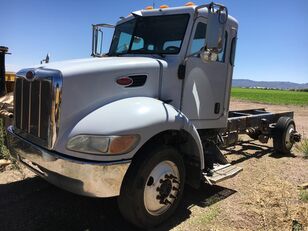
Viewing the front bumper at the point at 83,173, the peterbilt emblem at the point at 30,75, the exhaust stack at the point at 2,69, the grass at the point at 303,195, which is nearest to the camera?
the front bumper at the point at 83,173

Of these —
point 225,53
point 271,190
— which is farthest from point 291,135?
point 225,53

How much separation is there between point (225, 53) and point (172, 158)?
231 cm

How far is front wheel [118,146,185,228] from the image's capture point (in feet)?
11.8

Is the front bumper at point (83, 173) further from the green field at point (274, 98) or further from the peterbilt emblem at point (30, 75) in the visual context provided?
the green field at point (274, 98)

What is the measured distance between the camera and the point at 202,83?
5020mm

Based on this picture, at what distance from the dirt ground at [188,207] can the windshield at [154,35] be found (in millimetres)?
2174

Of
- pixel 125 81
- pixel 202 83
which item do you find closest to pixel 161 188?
pixel 125 81

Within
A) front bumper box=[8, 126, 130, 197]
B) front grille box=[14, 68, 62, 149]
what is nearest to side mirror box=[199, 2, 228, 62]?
front bumper box=[8, 126, 130, 197]

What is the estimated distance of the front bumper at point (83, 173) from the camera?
3273 mm

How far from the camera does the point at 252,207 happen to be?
4.76 metres

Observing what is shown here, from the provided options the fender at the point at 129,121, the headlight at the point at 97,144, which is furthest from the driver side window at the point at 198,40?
the headlight at the point at 97,144

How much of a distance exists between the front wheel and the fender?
0.79 ft

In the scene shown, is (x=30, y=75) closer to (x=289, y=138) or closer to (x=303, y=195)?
(x=303, y=195)

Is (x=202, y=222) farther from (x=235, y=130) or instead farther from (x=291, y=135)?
(x=291, y=135)
